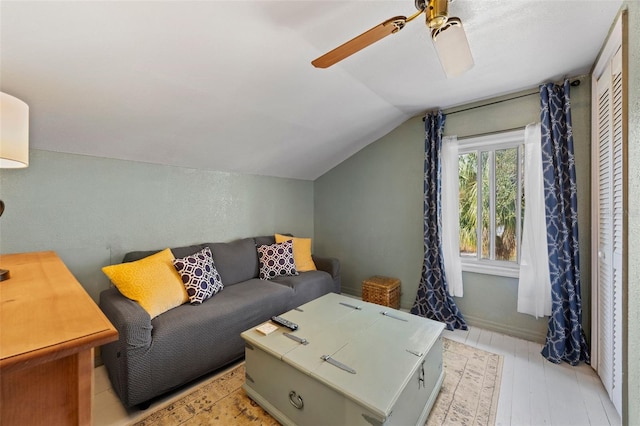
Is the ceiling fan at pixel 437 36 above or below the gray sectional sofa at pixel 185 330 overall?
above

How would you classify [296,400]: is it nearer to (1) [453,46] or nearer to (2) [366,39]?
(2) [366,39]

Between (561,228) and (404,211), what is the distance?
4.66 ft

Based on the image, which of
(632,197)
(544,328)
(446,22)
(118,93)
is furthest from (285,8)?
(544,328)

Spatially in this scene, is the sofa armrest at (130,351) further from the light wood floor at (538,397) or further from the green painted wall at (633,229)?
the green painted wall at (633,229)

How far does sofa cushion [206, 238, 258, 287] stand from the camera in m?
2.63

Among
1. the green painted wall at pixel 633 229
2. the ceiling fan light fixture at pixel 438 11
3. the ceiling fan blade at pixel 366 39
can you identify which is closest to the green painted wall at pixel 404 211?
the green painted wall at pixel 633 229

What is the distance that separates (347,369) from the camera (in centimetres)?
131

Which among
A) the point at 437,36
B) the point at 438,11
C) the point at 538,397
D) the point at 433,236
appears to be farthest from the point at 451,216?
the point at 438,11

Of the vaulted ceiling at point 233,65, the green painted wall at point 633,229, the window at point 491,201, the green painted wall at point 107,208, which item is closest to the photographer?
the green painted wall at point 633,229

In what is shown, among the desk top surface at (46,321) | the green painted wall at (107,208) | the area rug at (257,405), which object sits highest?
the green painted wall at (107,208)

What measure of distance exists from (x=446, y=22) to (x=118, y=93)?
76.2 inches

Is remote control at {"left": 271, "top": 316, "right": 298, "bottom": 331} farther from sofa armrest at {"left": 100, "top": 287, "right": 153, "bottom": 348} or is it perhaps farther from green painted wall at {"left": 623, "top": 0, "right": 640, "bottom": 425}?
green painted wall at {"left": 623, "top": 0, "right": 640, "bottom": 425}

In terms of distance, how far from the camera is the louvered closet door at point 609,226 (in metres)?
1.55

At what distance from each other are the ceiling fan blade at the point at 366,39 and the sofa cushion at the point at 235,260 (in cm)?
205
